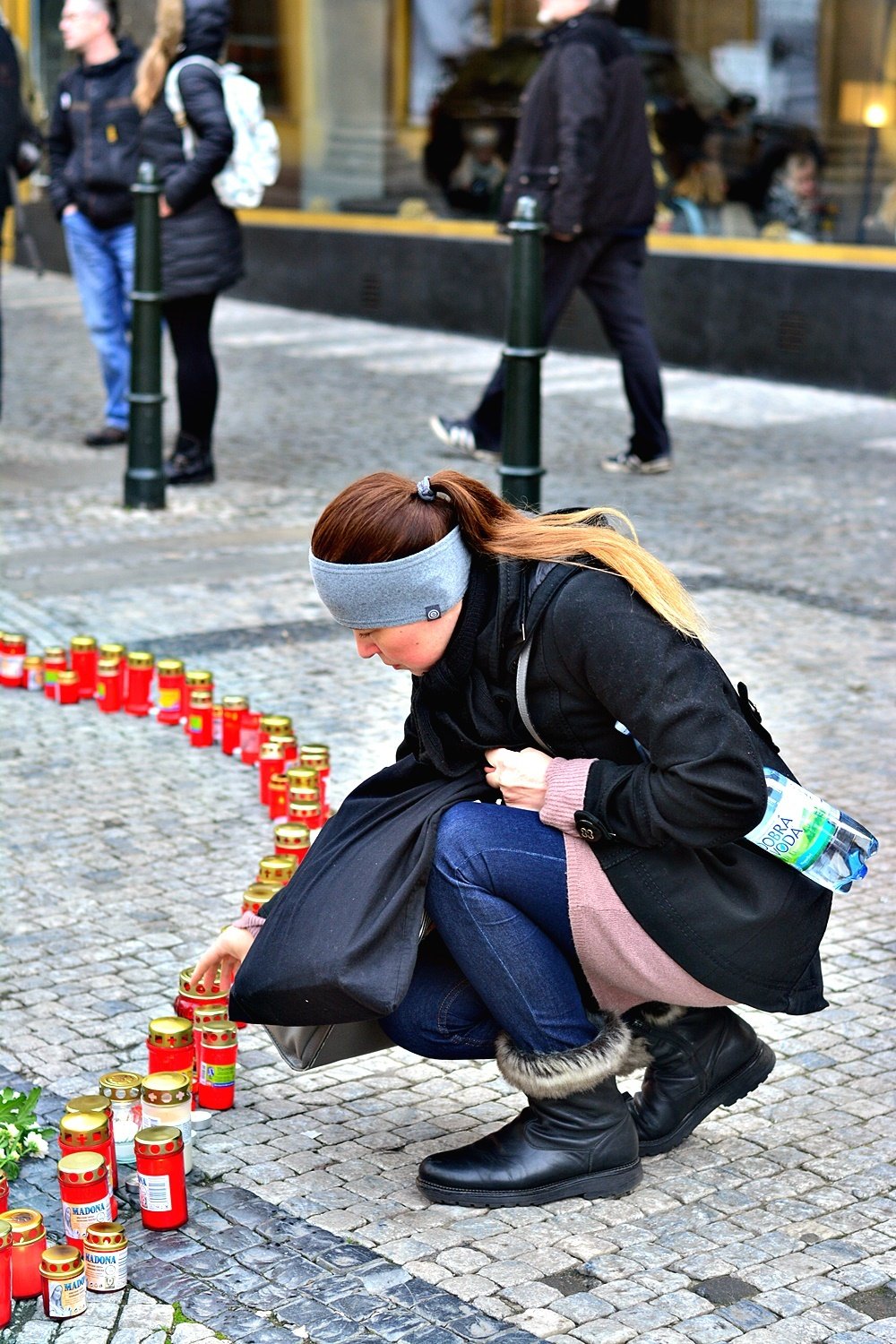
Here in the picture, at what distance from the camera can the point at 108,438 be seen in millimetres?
9523

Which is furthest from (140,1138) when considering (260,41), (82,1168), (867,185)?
(260,41)

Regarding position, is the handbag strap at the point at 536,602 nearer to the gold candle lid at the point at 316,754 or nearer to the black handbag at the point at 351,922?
the black handbag at the point at 351,922

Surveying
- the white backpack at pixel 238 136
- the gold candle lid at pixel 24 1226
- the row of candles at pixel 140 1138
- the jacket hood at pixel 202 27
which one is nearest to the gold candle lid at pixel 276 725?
the row of candles at pixel 140 1138

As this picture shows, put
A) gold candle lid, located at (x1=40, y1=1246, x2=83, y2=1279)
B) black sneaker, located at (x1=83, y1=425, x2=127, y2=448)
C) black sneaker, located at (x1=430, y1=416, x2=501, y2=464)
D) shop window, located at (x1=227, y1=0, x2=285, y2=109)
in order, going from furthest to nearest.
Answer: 1. shop window, located at (x1=227, y1=0, x2=285, y2=109)
2. black sneaker, located at (x1=83, y1=425, x2=127, y2=448)
3. black sneaker, located at (x1=430, y1=416, x2=501, y2=464)
4. gold candle lid, located at (x1=40, y1=1246, x2=83, y2=1279)

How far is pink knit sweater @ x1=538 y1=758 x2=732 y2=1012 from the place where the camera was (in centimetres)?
300

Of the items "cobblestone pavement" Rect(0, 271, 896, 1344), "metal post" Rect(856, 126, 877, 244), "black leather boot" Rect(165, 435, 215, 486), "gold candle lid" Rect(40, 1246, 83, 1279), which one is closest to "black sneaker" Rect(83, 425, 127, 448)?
"cobblestone pavement" Rect(0, 271, 896, 1344)

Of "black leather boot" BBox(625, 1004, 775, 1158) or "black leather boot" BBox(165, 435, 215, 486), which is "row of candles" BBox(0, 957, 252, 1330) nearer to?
"black leather boot" BBox(625, 1004, 775, 1158)

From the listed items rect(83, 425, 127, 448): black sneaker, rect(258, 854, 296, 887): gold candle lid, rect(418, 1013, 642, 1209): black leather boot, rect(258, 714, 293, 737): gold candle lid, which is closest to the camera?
rect(418, 1013, 642, 1209): black leather boot

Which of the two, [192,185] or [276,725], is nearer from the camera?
[276,725]

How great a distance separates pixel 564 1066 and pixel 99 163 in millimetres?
6616

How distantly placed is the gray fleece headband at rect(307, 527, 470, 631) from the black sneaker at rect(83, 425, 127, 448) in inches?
265

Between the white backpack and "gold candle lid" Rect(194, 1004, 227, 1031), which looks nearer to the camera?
"gold candle lid" Rect(194, 1004, 227, 1031)

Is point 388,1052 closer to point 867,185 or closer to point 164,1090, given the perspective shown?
point 164,1090

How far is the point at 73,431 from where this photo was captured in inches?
389
